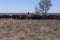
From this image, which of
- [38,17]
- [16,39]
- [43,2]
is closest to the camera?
[16,39]

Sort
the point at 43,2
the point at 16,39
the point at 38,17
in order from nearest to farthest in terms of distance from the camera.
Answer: the point at 16,39 < the point at 38,17 < the point at 43,2

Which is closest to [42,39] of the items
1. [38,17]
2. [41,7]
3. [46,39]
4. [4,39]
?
[46,39]

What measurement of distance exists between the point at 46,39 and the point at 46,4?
8385cm

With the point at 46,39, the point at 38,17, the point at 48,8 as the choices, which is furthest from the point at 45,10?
the point at 46,39

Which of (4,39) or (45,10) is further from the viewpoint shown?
(45,10)

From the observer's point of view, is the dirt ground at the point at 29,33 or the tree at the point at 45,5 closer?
the dirt ground at the point at 29,33

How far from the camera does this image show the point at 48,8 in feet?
330

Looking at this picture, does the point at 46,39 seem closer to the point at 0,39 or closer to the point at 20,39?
the point at 20,39

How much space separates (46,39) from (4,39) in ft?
9.81

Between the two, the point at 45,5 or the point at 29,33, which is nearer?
the point at 29,33

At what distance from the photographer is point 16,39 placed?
15.4 m

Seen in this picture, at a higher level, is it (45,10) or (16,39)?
(16,39)

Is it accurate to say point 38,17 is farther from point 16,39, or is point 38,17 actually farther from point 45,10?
point 45,10

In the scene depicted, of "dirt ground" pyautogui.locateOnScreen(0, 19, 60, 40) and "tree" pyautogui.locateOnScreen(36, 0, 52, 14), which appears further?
"tree" pyautogui.locateOnScreen(36, 0, 52, 14)
